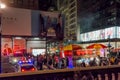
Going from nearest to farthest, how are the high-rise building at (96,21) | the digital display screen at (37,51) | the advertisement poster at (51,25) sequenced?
the advertisement poster at (51,25) → the digital display screen at (37,51) → the high-rise building at (96,21)

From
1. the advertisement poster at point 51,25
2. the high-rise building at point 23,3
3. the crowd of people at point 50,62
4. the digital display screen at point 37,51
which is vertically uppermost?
the high-rise building at point 23,3

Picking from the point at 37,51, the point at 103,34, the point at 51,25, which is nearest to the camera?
the point at 51,25

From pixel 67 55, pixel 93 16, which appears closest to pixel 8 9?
pixel 67 55

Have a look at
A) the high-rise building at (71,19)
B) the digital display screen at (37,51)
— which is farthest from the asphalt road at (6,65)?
the high-rise building at (71,19)

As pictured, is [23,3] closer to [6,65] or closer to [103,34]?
[6,65]

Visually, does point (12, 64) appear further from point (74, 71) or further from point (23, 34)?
point (74, 71)

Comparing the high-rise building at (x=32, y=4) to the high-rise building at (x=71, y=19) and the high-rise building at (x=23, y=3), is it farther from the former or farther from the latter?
the high-rise building at (x=71, y=19)

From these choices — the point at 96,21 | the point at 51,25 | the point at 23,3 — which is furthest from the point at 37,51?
the point at 96,21

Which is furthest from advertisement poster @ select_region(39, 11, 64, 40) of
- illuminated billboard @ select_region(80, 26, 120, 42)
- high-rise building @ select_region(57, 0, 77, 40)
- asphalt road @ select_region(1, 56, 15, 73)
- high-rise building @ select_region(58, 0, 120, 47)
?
high-rise building @ select_region(57, 0, 77, 40)

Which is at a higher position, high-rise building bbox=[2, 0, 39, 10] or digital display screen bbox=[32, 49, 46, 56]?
high-rise building bbox=[2, 0, 39, 10]

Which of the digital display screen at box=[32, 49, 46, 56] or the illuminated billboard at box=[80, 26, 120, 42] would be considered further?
the illuminated billboard at box=[80, 26, 120, 42]

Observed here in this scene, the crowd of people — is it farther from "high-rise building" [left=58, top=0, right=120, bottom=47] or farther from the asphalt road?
"high-rise building" [left=58, top=0, right=120, bottom=47]

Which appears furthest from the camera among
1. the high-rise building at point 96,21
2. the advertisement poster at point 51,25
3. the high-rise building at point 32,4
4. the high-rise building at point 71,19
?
the high-rise building at point 71,19

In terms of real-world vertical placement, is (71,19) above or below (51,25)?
above
